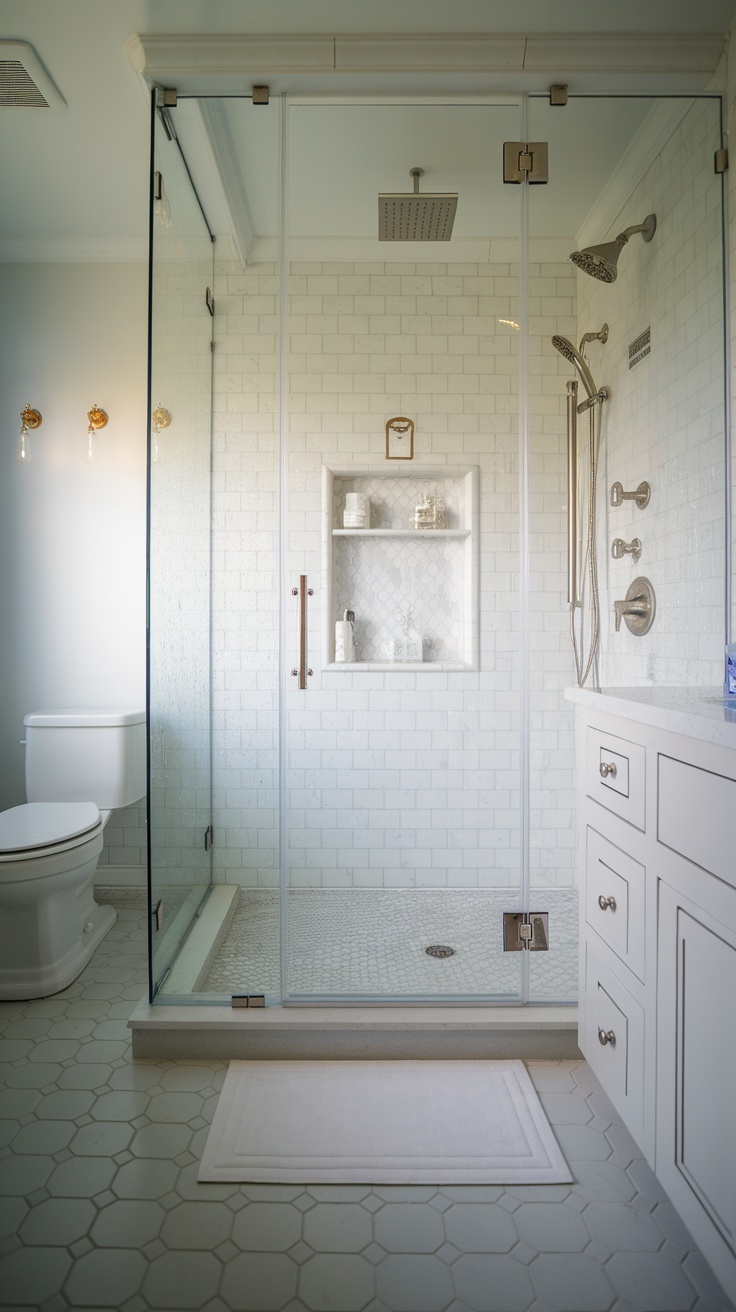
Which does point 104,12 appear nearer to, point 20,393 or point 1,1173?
point 20,393

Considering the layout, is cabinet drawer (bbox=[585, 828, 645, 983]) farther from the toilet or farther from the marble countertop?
Answer: the toilet

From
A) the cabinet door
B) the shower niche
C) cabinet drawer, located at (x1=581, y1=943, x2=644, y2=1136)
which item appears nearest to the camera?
the cabinet door

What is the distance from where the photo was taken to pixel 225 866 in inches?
86.7

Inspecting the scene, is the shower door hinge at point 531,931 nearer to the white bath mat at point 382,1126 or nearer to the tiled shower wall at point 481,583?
the tiled shower wall at point 481,583

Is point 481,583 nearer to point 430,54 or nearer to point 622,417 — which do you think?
point 622,417

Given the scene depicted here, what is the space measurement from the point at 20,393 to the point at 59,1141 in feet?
8.72

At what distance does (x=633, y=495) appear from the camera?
2182mm

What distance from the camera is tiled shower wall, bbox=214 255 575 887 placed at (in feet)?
6.83

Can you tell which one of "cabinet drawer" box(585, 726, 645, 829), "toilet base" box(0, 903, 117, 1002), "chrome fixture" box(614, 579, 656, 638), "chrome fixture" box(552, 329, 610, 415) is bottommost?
"toilet base" box(0, 903, 117, 1002)

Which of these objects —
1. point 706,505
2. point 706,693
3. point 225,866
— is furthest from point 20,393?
point 706,693

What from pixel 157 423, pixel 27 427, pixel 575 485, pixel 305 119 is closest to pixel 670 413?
pixel 575 485

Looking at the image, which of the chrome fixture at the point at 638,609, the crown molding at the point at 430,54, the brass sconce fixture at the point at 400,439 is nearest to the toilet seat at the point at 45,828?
the brass sconce fixture at the point at 400,439

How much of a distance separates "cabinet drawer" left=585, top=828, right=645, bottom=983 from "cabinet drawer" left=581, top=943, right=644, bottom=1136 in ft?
0.25

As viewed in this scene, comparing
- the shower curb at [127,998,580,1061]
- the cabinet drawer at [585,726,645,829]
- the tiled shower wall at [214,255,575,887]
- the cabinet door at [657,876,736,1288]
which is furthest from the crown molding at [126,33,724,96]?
the shower curb at [127,998,580,1061]
